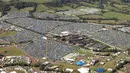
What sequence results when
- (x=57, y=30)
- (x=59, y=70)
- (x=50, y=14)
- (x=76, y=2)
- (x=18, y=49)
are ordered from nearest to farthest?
1. (x=59, y=70)
2. (x=18, y=49)
3. (x=57, y=30)
4. (x=50, y=14)
5. (x=76, y=2)

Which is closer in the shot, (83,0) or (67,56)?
(67,56)

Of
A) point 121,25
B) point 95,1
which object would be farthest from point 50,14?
point 95,1

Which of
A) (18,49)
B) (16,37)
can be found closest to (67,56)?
(18,49)

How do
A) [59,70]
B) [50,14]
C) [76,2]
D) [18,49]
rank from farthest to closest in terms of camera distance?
[76,2] < [50,14] < [18,49] < [59,70]

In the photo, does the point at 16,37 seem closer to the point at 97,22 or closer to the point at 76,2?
the point at 97,22

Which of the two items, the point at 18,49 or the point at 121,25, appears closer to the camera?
the point at 18,49

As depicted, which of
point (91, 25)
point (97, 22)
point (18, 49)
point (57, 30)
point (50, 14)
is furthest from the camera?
point (50, 14)

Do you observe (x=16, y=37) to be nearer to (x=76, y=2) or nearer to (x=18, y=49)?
(x=18, y=49)

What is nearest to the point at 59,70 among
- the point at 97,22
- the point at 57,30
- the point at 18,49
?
the point at 18,49

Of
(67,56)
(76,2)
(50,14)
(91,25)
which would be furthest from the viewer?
(76,2)
